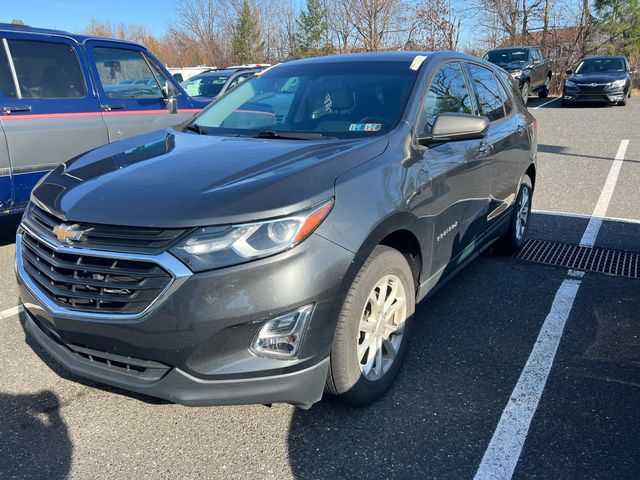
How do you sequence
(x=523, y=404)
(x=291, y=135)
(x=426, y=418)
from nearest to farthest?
(x=426, y=418), (x=523, y=404), (x=291, y=135)

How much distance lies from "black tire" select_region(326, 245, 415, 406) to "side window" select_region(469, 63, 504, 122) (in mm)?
1948

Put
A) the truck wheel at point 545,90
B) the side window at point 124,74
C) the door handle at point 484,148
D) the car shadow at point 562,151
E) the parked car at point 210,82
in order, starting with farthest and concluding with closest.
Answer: the truck wheel at point 545,90
the parked car at point 210,82
the car shadow at point 562,151
the side window at point 124,74
the door handle at point 484,148

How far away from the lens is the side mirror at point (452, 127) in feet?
10.2

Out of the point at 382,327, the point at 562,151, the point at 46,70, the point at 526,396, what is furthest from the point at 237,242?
the point at 562,151

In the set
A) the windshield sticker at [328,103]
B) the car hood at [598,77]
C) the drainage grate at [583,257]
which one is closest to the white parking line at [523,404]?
the drainage grate at [583,257]

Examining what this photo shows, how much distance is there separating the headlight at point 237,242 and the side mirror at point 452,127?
4.04 ft

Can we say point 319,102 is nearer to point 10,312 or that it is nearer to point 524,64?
point 10,312

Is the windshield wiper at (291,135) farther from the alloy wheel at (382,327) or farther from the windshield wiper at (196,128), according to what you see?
the alloy wheel at (382,327)

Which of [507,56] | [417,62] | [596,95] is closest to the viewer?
[417,62]

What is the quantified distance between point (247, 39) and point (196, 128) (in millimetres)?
36763

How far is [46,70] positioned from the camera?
5.27 metres

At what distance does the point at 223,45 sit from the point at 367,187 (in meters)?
40.0

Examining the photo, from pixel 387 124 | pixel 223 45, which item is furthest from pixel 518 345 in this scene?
pixel 223 45

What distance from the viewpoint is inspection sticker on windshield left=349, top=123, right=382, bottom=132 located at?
3.11 m
